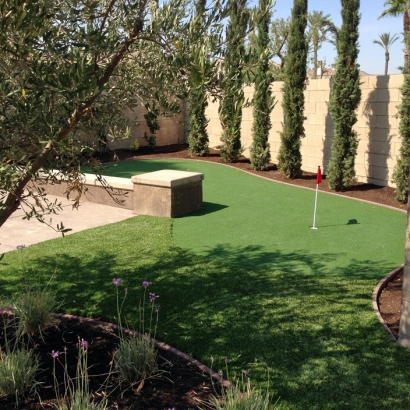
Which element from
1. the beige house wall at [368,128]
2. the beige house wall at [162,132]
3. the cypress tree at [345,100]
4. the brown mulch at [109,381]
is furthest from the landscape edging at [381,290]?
the beige house wall at [162,132]

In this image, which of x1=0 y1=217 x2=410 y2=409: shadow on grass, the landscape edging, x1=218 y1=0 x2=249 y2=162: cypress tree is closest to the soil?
the landscape edging

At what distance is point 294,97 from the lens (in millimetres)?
14680

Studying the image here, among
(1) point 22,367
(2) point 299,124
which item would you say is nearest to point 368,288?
(1) point 22,367

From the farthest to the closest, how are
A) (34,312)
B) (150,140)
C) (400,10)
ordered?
(400,10) < (150,140) < (34,312)

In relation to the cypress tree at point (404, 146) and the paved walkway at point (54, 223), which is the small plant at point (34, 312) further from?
the cypress tree at point (404, 146)

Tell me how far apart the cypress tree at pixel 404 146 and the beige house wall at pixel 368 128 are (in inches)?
34.9

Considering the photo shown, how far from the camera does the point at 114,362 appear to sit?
468cm

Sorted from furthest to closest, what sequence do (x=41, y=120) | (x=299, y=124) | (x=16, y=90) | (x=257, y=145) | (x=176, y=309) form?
(x=257, y=145) → (x=299, y=124) → (x=176, y=309) → (x=41, y=120) → (x=16, y=90)

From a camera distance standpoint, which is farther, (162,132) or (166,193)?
(162,132)

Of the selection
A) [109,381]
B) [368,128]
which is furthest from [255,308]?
[368,128]

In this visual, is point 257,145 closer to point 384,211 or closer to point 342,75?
point 342,75

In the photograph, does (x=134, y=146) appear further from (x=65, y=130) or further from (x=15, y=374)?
(x=65, y=130)

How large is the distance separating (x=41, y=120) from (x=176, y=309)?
3.24 metres

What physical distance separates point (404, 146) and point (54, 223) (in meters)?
7.76
